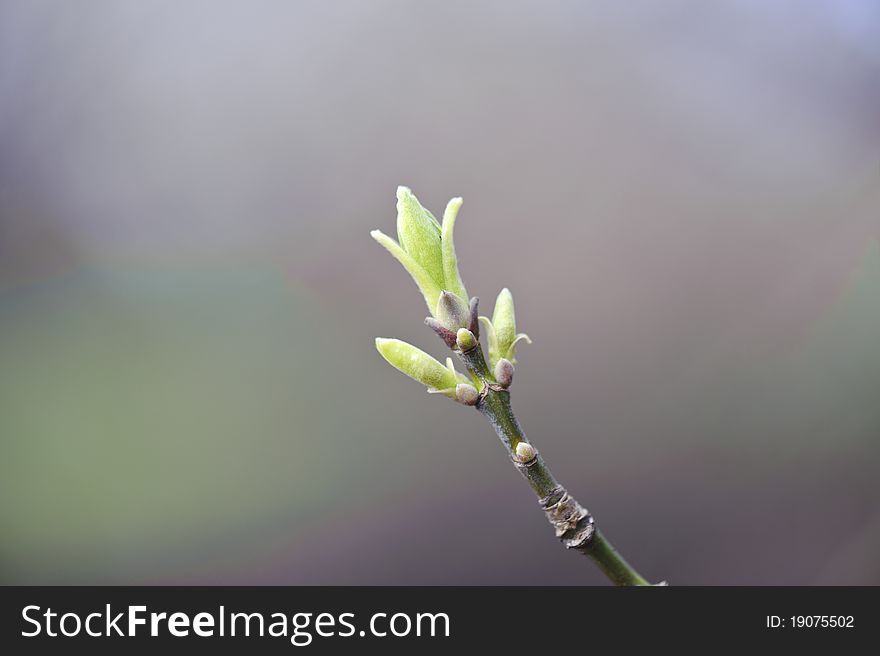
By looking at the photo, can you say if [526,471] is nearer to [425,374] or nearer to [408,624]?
[425,374]

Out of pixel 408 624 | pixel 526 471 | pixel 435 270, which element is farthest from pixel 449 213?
pixel 408 624

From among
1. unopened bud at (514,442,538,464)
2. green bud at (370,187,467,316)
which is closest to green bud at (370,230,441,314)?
green bud at (370,187,467,316)

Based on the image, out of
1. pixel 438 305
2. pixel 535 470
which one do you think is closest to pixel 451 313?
pixel 438 305

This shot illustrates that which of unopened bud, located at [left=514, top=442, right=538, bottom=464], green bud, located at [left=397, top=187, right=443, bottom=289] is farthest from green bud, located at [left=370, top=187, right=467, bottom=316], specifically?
unopened bud, located at [left=514, top=442, right=538, bottom=464]

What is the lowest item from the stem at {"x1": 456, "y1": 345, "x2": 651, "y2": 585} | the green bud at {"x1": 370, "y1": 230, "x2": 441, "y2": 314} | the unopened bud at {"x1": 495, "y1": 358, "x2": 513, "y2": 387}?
the stem at {"x1": 456, "y1": 345, "x2": 651, "y2": 585}

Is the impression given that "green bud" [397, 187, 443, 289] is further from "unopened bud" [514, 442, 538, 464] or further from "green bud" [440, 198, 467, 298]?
"unopened bud" [514, 442, 538, 464]

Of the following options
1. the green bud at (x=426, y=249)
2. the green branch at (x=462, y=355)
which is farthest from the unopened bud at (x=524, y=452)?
the green bud at (x=426, y=249)

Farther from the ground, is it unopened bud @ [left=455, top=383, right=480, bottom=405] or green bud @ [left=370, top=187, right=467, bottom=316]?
green bud @ [left=370, top=187, right=467, bottom=316]
